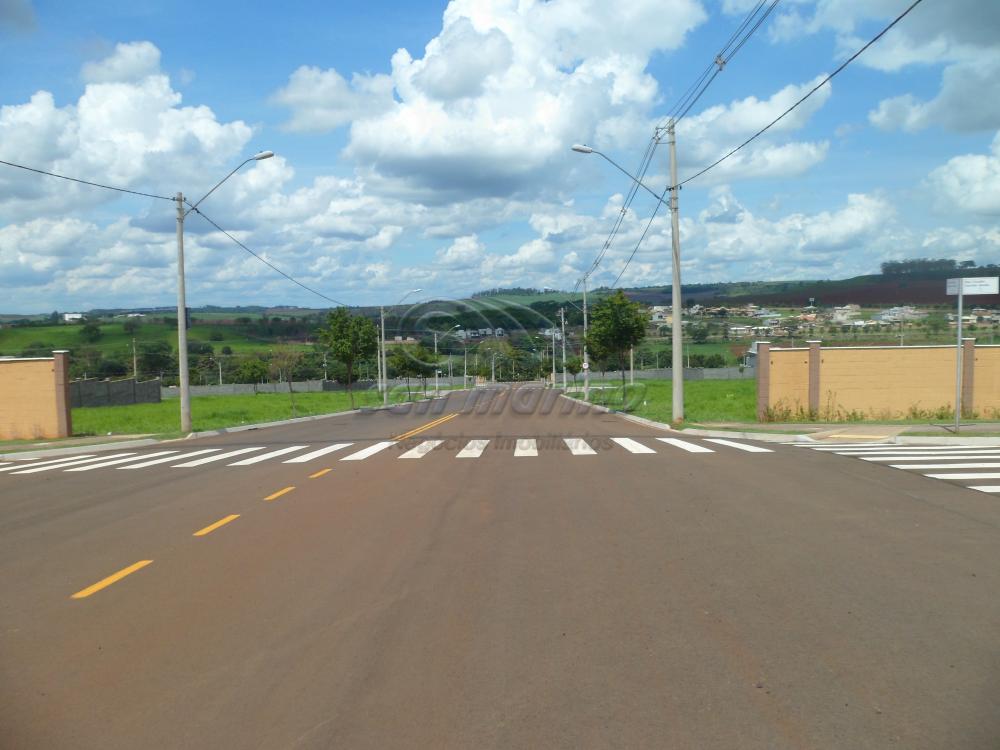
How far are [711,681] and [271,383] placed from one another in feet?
299

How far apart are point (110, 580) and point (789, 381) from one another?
2313 centimetres

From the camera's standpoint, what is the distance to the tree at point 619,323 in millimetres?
42719

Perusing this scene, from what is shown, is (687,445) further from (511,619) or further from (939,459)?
(511,619)

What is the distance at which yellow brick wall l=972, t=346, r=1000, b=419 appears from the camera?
2662 cm

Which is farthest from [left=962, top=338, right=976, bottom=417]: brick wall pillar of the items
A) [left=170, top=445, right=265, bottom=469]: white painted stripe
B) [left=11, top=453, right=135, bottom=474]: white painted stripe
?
[left=11, top=453, right=135, bottom=474]: white painted stripe

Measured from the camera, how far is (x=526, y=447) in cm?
2055

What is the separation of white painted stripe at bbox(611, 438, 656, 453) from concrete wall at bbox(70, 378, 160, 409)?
51552 mm

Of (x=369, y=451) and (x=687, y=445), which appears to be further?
(x=369, y=451)

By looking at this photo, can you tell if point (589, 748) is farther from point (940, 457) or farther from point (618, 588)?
point (940, 457)

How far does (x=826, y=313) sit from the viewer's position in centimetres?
4197

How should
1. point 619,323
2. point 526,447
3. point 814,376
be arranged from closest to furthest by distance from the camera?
1. point 526,447
2. point 814,376
3. point 619,323

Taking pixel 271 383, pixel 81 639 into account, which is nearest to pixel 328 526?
pixel 81 639

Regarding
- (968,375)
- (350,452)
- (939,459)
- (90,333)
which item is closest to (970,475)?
(939,459)

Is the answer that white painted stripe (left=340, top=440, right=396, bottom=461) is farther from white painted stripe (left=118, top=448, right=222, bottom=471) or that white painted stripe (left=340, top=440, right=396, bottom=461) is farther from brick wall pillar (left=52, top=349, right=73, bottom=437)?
brick wall pillar (left=52, top=349, right=73, bottom=437)
